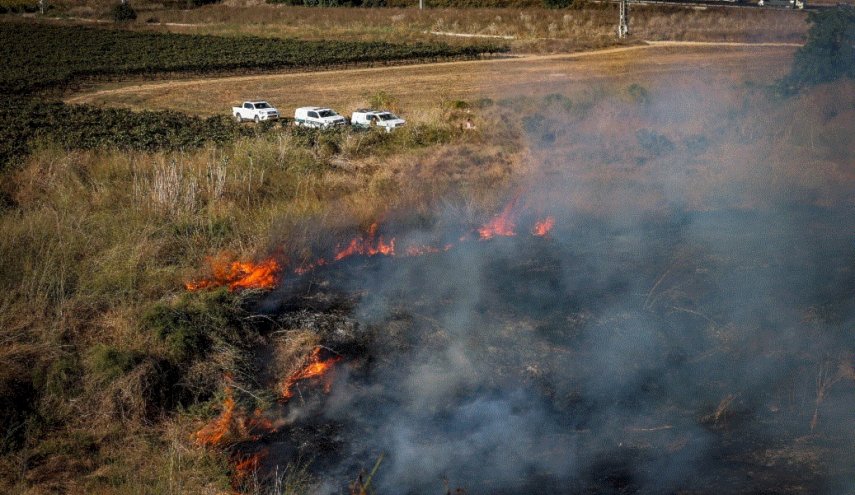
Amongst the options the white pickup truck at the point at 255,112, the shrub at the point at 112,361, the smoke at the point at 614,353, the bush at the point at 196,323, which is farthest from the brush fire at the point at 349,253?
the white pickup truck at the point at 255,112

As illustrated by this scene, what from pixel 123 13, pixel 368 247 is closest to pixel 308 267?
pixel 368 247

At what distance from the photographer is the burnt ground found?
29.5 ft

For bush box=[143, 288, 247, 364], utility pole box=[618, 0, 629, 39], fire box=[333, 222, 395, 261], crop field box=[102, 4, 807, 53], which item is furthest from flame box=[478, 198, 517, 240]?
utility pole box=[618, 0, 629, 39]

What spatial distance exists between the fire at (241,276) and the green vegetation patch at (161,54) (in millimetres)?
34275

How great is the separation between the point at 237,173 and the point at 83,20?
213ft

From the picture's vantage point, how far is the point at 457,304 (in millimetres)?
12766

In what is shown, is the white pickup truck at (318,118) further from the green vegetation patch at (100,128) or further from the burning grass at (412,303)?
the burning grass at (412,303)

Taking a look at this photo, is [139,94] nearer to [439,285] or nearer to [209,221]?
[209,221]

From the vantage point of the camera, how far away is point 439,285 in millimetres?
13422

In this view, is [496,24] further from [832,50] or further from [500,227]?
[500,227]

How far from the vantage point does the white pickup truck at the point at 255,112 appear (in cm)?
3322

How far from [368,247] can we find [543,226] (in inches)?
152

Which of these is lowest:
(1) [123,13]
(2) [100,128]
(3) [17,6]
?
(2) [100,128]

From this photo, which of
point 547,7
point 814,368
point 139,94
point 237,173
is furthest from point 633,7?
point 814,368
